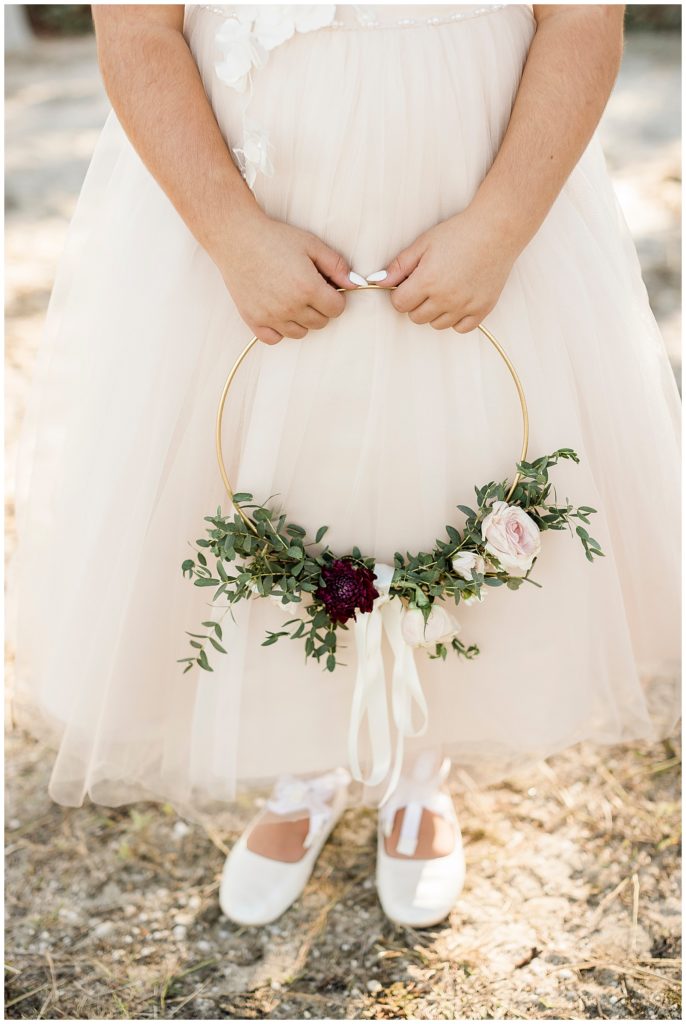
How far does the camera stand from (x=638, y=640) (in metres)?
1.44

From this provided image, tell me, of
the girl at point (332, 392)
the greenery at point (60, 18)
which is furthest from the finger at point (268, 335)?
the greenery at point (60, 18)

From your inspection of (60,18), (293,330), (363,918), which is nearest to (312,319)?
(293,330)

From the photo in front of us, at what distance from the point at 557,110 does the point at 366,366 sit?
369mm

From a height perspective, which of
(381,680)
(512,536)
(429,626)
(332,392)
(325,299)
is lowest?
(381,680)

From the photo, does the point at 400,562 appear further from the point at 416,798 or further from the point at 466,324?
the point at 416,798

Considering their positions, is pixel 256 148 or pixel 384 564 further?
pixel 384 564

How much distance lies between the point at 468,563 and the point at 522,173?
1.55ft

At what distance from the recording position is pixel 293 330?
1.05 m

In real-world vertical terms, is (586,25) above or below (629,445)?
above

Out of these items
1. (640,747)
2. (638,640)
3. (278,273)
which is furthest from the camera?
(640,747)

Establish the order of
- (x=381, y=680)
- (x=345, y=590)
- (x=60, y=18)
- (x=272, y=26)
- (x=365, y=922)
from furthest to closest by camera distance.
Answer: (x=60, y=18) < (x=365, y=922) < (x=381, y=680) < (x=345, y=590) < (x=272, y=26)

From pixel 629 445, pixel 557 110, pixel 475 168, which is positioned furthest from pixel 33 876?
pixel 557 110

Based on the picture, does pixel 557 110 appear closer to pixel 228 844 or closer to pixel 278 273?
pixel 278 273

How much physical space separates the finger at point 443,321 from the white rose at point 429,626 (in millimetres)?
358
